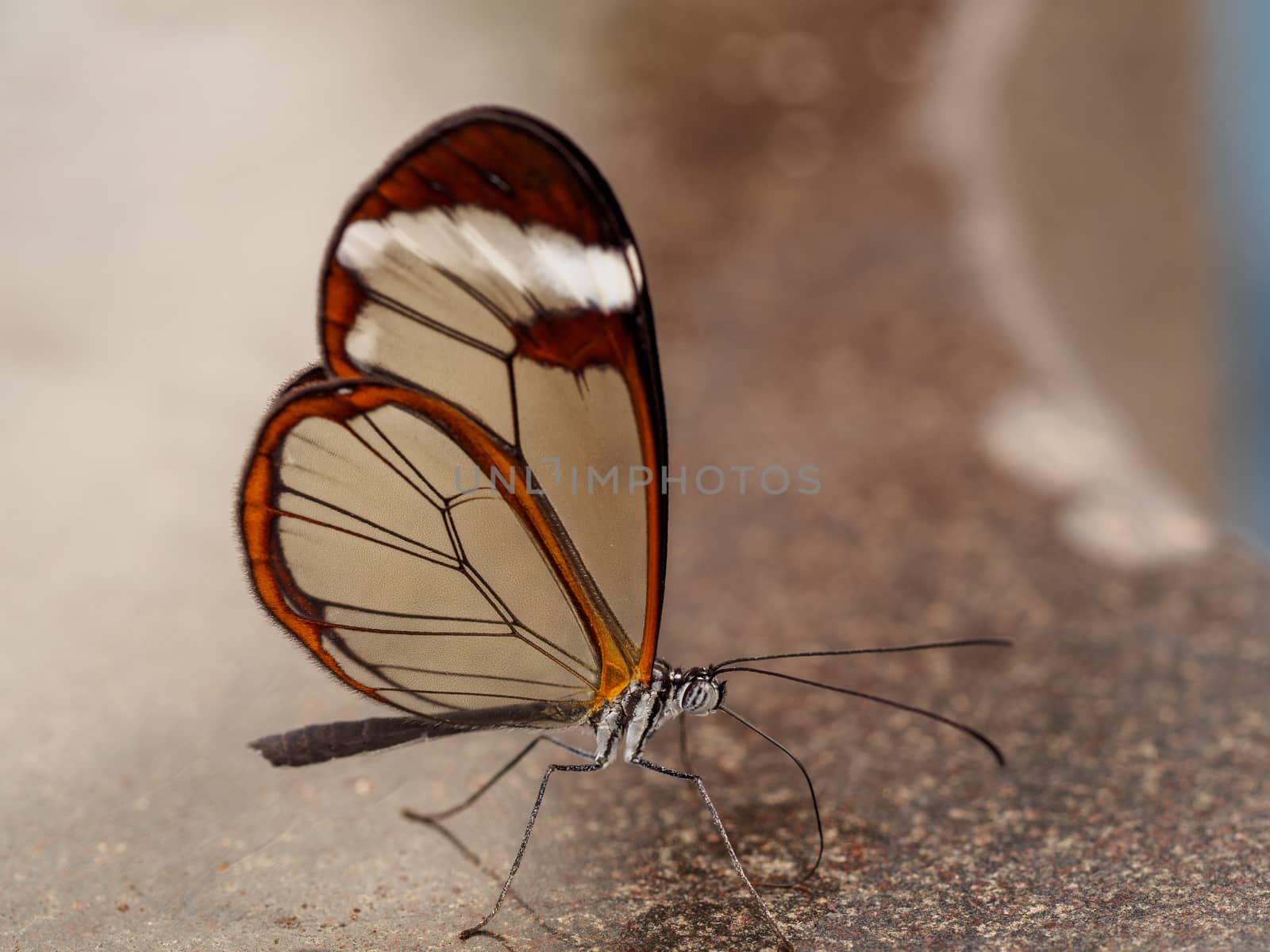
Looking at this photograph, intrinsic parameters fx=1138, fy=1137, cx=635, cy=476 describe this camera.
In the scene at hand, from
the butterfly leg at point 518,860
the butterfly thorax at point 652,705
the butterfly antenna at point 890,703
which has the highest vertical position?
the butterfly antenna at point 890,703

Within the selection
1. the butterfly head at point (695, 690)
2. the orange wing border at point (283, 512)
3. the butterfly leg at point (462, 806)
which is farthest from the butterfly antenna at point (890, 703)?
the butterfly leg at point (462, 806)

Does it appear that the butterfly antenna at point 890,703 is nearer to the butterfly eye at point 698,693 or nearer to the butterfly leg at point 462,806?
the butterfly eye at point 698,693

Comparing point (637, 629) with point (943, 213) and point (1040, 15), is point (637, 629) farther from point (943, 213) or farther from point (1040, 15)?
point (1040, 15)

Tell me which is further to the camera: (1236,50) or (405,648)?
(1236,50)

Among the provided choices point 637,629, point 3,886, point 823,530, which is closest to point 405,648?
point 637,629

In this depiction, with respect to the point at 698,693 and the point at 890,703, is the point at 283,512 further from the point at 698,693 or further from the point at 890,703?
the point at 890,703

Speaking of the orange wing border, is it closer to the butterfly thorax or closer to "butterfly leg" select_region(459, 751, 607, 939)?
the butterfly thorax
